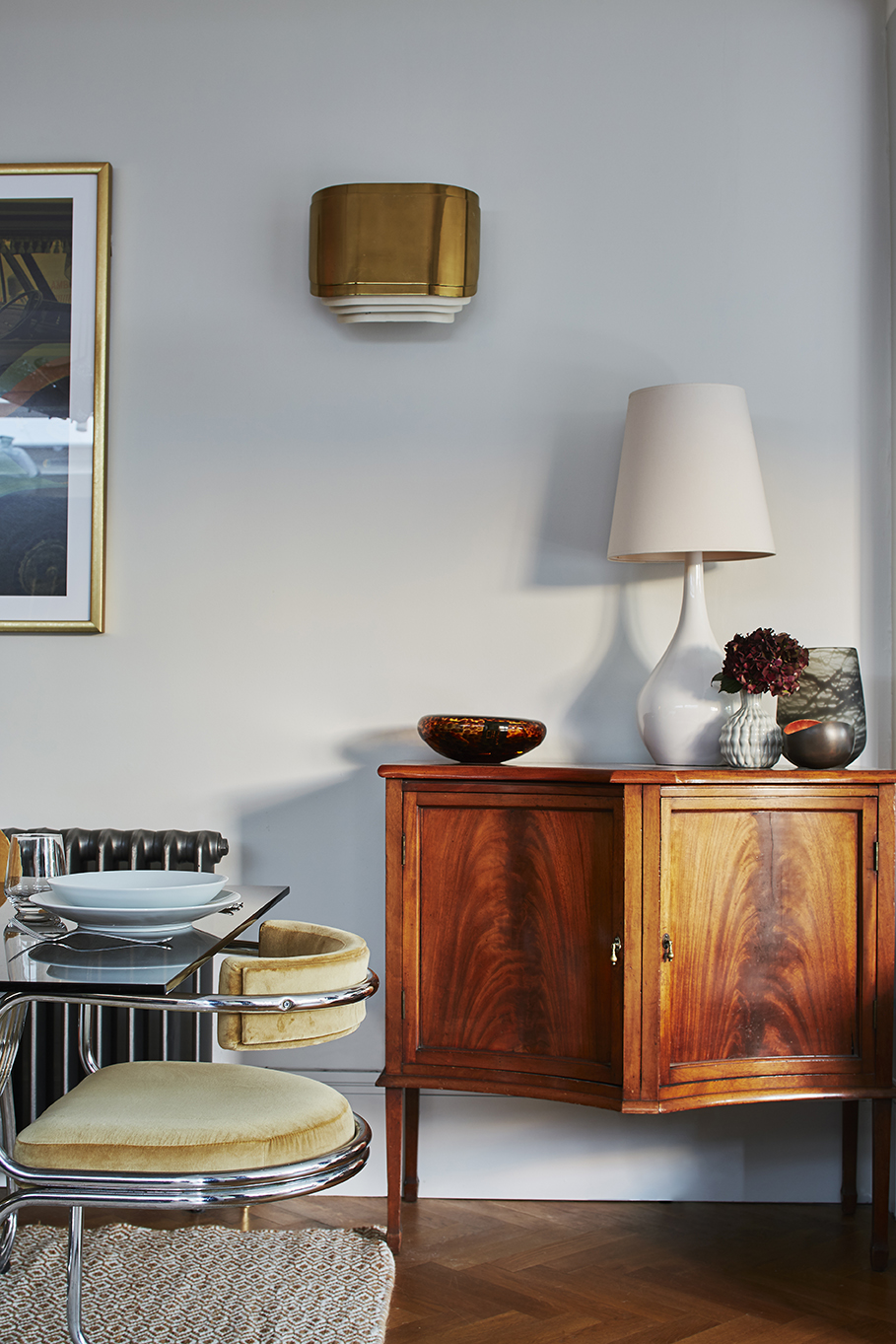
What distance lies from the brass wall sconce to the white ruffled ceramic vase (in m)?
1.18

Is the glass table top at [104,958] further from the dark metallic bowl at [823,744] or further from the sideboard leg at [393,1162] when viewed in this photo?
the dark metallic bowl at [823,744]

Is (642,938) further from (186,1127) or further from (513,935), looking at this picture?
(186,1127)

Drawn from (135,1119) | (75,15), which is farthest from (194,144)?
(135,1119)

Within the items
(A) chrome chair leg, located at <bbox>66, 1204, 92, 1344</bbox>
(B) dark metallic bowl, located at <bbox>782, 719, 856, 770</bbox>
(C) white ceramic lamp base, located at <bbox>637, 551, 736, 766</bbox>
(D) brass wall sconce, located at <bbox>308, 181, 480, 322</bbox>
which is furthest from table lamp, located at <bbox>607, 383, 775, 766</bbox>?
(A) chrome chair leg, located at <bbox>66, 1204, 92, 1344</bbox>

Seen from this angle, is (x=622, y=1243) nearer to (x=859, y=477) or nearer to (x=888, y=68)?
(x=859, y=477)

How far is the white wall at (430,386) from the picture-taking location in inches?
106

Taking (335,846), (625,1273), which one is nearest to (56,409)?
(335,846)

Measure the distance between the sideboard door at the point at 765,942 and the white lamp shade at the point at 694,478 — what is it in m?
0.57

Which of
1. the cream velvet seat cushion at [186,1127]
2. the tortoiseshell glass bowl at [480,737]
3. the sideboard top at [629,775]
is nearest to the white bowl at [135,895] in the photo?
the cream velvet seat cushion at [186,1127]

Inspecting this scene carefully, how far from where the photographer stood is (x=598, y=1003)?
216 centimetres

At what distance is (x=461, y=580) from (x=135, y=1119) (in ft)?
4.95

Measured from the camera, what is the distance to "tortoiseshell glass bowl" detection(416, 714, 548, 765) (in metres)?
2.34

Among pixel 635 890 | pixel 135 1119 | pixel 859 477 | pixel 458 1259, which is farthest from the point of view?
pixel 859 477

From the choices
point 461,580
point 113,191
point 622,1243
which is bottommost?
point 622,1243
